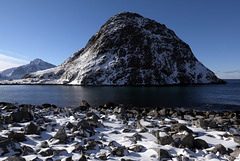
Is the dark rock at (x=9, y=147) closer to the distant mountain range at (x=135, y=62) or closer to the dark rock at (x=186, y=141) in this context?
the dark rock at (x=186, y=141)

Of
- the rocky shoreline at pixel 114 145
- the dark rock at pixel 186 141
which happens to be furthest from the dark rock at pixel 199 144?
the dark rock at pixel 186 141

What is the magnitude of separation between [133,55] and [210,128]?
133 meters

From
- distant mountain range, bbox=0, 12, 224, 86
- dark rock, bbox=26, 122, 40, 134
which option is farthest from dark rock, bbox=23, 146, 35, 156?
distant mountain range, bbox=0, 12, 224, 86

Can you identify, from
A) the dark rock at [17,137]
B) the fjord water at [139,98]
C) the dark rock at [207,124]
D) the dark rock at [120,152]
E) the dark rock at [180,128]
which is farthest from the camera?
the fjord water at [139,98]

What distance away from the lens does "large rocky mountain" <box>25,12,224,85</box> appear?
12781 centimetres

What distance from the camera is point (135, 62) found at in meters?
136

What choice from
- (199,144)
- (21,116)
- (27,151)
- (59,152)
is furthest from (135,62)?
(27,151)

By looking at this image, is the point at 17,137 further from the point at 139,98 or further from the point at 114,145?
the point at 139,98

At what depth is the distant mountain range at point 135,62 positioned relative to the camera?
128 meters

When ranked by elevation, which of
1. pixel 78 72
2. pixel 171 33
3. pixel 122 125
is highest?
pixel 171 33

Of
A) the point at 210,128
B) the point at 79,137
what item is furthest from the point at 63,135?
the point at 210,128

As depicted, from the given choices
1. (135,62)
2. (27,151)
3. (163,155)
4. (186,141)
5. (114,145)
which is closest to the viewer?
(163,155)

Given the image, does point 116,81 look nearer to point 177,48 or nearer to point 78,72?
point 78,72

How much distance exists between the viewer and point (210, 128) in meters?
11.9
